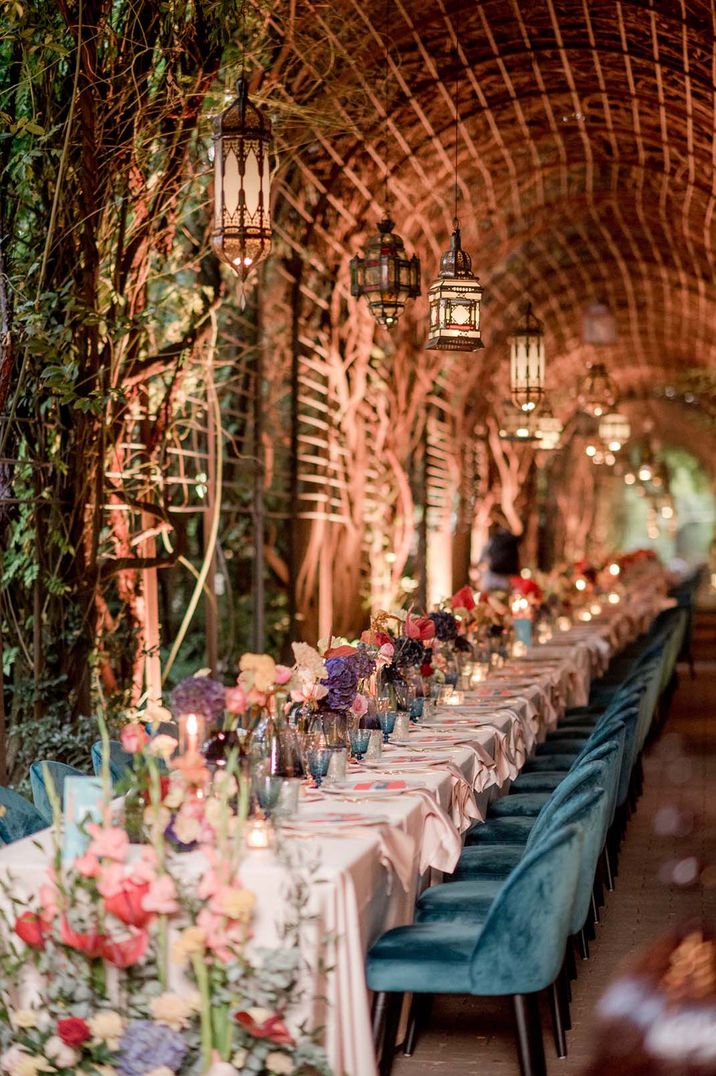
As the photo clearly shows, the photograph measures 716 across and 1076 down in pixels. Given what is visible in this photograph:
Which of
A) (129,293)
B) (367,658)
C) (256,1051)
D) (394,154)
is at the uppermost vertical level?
(394,154)

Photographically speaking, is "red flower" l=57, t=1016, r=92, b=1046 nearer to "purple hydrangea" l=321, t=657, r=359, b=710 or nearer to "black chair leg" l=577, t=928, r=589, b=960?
"purple hydrangea" l=321, t=657, r=359, b=710

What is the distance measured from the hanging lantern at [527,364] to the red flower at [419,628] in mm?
5276

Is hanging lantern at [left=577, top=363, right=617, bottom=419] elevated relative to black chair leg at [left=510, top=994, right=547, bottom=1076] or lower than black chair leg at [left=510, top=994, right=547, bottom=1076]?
elevated

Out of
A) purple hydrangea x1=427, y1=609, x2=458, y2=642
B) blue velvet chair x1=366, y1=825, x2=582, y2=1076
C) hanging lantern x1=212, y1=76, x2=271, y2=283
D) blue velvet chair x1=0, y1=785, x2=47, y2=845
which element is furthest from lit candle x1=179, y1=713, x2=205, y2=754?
purple hydrangea x1=427, y1=609, x2=458, y2=642

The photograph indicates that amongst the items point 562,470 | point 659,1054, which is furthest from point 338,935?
point 562,470

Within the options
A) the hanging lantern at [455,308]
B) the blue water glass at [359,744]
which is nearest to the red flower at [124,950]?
the blue water glass at [359,744]

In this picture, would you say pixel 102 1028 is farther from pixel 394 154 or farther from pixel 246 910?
pixel 394 154

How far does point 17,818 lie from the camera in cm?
450

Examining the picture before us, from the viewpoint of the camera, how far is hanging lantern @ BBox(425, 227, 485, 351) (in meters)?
7.65

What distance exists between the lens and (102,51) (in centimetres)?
652

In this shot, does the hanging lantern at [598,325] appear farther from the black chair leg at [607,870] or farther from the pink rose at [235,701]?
the pink rose at [235,701]

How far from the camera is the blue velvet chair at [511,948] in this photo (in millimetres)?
3756

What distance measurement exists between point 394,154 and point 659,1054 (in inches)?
398

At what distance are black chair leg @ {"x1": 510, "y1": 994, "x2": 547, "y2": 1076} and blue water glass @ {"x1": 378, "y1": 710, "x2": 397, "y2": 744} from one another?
5.90ft
